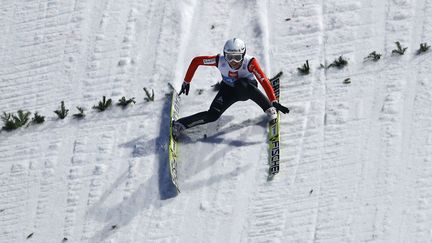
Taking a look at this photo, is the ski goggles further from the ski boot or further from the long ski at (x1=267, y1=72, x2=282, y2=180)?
the long ski at (x1=267, y1=72, x2=282, y2=180)

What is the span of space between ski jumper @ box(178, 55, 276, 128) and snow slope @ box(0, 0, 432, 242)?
331 mm

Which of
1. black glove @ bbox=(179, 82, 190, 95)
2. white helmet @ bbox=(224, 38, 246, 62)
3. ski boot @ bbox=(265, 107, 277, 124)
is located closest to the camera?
white helmet @ bbox=(224, 38, 246, 62)

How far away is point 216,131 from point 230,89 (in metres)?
0.64

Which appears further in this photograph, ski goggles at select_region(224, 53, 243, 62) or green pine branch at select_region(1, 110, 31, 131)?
green pine branch at select_region(1, 110, 31, 131)

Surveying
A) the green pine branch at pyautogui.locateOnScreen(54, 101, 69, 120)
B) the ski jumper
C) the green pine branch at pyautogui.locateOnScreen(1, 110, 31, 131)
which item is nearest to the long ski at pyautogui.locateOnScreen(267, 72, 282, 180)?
the ski jumper

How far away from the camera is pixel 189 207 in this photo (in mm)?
9906

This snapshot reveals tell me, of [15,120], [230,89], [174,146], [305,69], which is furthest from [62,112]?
[305,69]

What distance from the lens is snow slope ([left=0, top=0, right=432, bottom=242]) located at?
31.5 feet

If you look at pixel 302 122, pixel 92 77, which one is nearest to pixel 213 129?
pixel 302 122

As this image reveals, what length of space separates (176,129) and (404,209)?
3208mm

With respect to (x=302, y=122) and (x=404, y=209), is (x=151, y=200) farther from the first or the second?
(x=404, y=209)

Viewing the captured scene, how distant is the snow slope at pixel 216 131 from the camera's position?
31.5ft

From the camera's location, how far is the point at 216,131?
10672 mm

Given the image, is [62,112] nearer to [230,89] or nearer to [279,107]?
[230,89]
